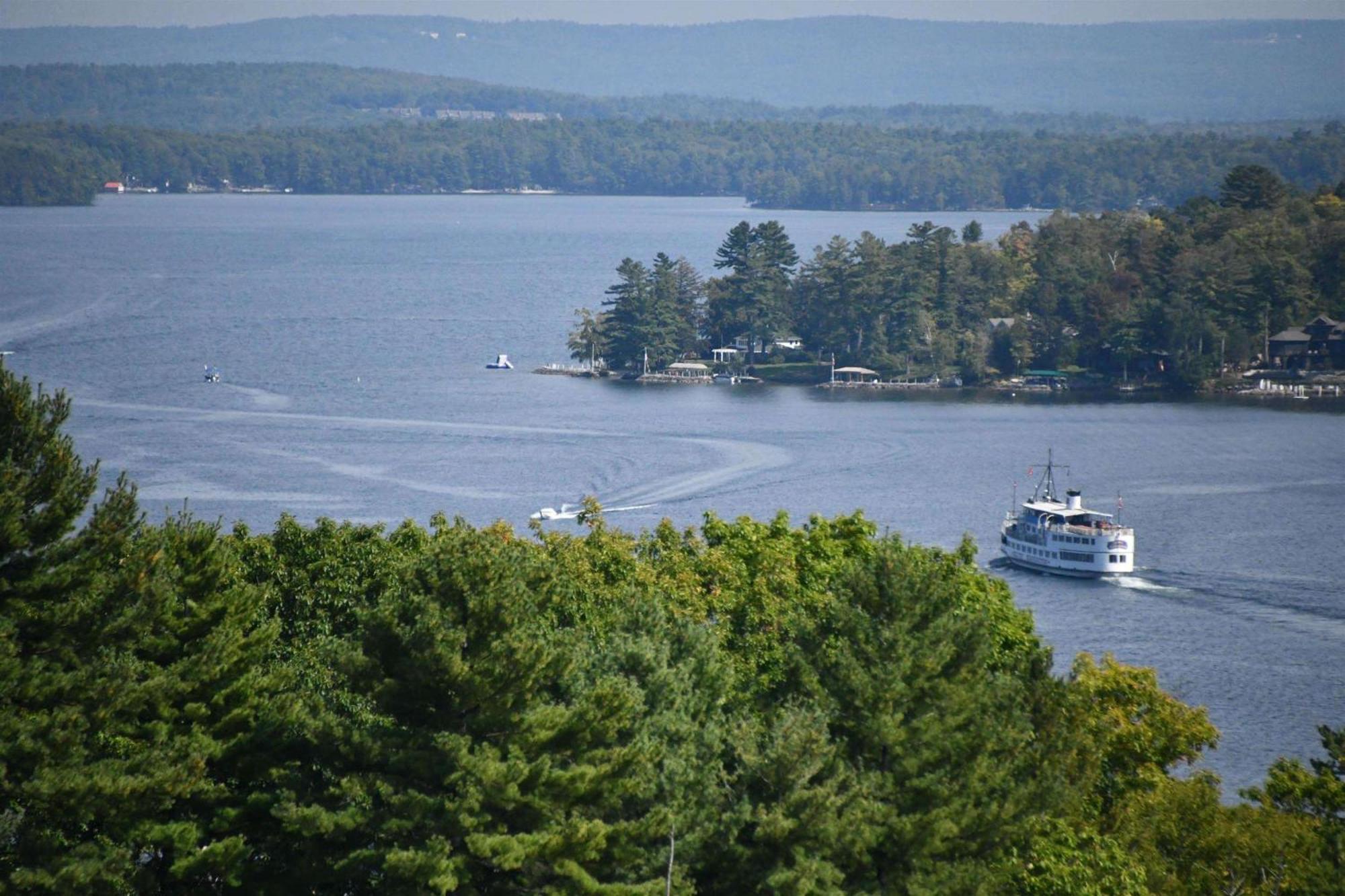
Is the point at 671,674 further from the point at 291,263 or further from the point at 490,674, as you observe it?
the point at 291,263

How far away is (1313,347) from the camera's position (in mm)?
72250

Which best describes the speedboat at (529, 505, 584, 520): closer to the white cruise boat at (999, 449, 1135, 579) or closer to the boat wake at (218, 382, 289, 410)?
the white cruise boat at (999, 449, 1135, 579)

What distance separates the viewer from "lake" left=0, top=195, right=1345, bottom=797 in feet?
116

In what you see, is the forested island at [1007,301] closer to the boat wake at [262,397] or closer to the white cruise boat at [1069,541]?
the boat wake at [262,397]

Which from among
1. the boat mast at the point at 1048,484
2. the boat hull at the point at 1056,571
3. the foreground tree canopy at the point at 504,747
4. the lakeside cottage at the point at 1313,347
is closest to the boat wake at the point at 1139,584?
the boat hull at the point at 1056,571

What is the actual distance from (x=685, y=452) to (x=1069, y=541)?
48.4 feet

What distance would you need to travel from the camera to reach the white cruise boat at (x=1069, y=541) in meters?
39.8

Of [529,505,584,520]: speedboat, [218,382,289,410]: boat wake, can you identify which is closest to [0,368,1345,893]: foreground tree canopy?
[529,505,584,520]: speedboat

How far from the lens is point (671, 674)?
53.6ft

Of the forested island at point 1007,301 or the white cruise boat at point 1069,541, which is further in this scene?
the forested island at point 1007,301

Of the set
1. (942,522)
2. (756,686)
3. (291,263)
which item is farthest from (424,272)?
(756,686)

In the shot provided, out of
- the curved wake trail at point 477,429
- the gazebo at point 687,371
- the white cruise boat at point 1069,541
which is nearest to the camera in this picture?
the white cruise boat at point 1069,541

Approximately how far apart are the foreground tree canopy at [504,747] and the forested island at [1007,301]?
55858 millimetres

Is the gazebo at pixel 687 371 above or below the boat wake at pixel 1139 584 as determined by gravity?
above
